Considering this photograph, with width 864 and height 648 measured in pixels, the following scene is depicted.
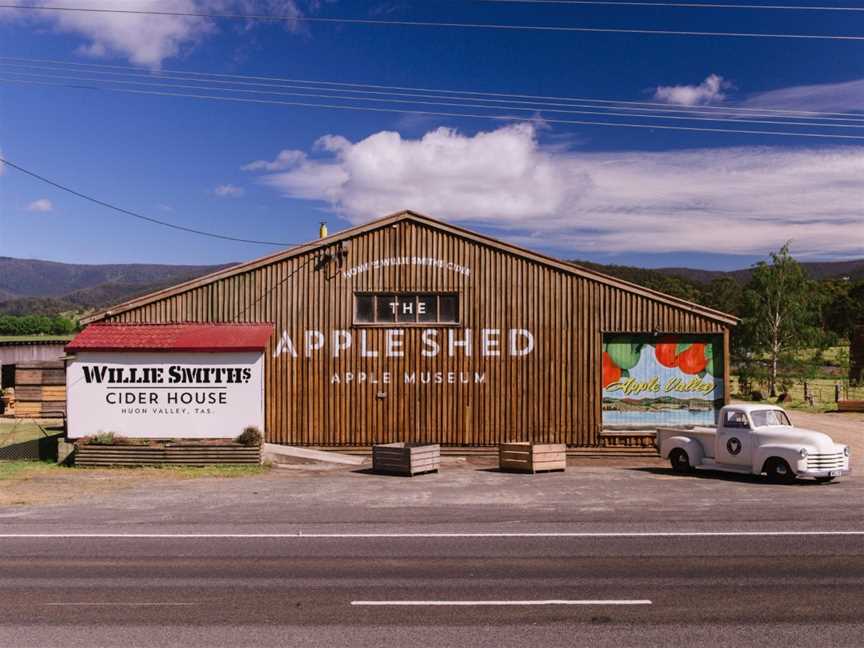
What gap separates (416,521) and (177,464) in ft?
36.7

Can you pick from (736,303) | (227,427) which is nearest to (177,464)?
(227,427)

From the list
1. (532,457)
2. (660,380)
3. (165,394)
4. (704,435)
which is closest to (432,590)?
(532,457)

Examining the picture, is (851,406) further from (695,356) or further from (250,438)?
(250,438)

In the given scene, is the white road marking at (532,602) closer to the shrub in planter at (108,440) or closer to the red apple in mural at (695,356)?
the shrub in planter at (108,440)

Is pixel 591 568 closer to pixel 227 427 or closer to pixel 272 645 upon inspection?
pixel 272 645

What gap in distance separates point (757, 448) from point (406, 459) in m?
9.66

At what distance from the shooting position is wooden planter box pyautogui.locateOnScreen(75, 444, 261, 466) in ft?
81.6

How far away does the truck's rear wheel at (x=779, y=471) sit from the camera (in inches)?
838

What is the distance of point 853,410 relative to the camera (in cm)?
4662

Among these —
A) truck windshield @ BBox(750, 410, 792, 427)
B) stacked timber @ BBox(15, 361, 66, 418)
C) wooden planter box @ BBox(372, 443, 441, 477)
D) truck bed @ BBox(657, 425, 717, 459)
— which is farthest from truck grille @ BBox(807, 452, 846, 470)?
stacked timber @ BBox(15, 361, 66, 418)

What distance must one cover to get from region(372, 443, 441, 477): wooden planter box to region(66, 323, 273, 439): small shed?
4.50m

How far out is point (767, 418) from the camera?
74.3 feet

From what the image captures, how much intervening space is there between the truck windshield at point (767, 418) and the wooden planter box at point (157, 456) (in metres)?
14.5

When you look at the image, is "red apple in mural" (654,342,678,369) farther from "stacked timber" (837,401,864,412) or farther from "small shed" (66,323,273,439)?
"stacked timber" (837,401,864,412)
